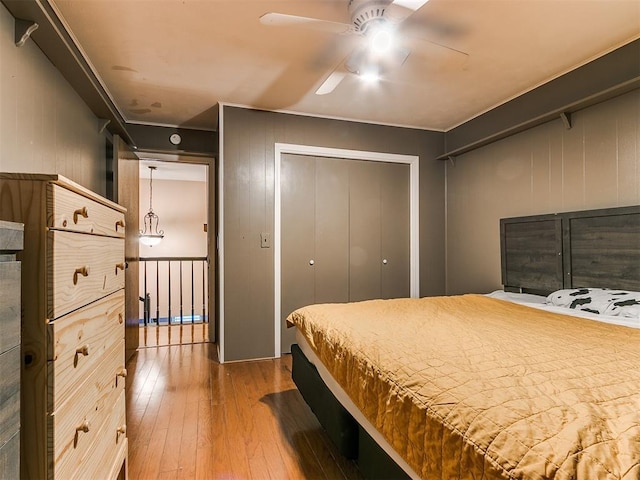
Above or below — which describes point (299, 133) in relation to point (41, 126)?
above

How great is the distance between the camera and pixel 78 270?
107 centimetres

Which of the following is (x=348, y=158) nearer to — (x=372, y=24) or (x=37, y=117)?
(x=372, y=24)

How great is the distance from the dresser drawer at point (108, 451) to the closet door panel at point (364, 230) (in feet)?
8.24

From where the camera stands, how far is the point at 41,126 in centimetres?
204

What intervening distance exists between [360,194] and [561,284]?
6.59ft

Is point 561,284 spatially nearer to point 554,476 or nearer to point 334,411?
point 334,411

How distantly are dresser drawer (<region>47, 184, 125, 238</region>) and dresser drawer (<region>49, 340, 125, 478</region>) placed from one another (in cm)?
51

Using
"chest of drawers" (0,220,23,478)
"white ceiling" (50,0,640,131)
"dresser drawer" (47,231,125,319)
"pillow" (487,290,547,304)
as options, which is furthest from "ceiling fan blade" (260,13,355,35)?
"pillow" (487,290,547,304)

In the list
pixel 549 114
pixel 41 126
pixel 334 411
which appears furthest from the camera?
pixel 549 114

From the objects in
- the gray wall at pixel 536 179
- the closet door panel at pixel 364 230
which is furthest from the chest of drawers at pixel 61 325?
the gray wall at pixel 536 179

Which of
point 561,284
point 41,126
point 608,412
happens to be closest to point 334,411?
point 608,412

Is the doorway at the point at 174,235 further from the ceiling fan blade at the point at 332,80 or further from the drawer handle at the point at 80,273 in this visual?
the drawer handle at the point at 80,273

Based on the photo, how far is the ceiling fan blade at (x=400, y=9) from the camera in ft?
5.15

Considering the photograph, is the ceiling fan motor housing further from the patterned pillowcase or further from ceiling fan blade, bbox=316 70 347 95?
the patterned pillowcase
